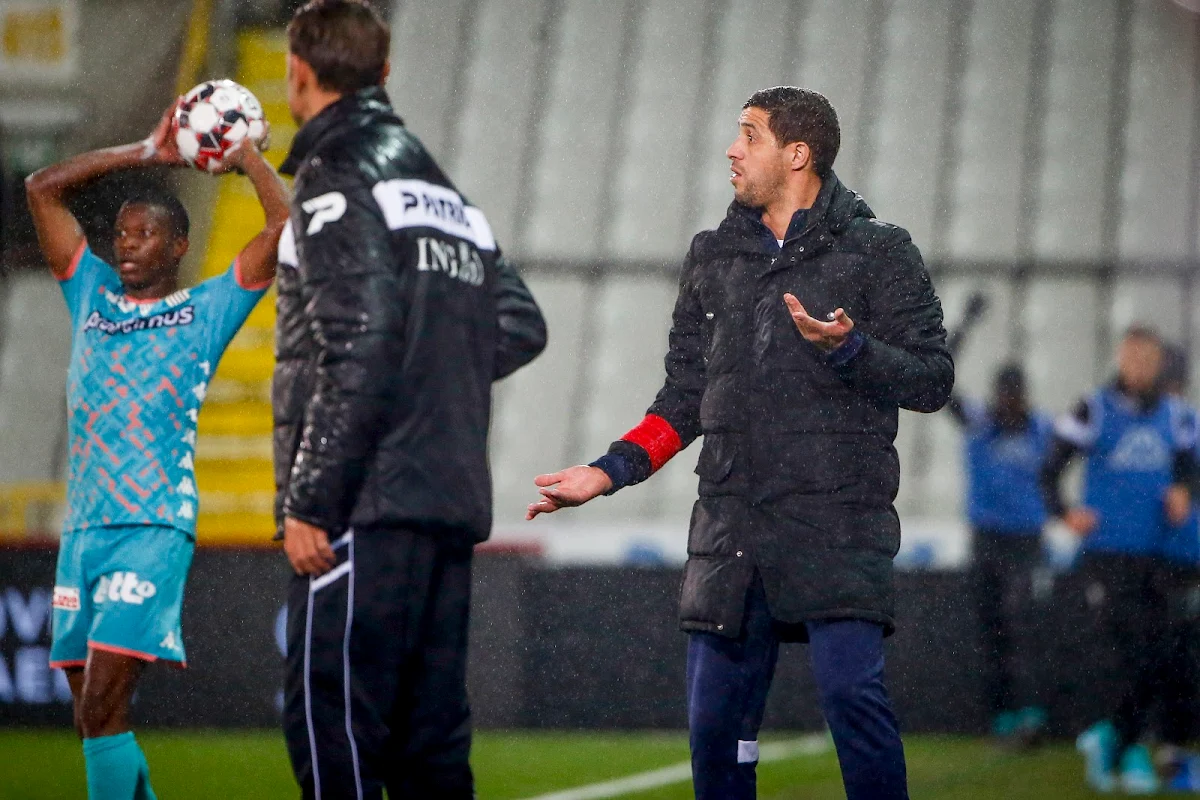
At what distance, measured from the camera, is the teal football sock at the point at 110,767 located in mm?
3701

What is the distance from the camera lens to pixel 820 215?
348cm

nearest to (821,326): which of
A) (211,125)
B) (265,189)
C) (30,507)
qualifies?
(265,189)

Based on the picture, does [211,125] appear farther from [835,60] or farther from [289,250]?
[835,60]

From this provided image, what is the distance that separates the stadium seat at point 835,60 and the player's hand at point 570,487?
32.4 feet

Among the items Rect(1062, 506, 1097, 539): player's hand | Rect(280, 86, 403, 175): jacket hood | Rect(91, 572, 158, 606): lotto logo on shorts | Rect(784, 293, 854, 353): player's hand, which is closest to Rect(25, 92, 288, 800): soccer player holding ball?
Rect(91, 572, 158, 606): lotto logo on shorts

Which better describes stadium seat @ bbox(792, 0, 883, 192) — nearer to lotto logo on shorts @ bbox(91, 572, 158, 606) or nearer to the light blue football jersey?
the light blue football jersey

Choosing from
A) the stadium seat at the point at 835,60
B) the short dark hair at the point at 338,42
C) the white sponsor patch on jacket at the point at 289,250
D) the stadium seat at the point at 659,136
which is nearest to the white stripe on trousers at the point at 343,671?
the white sponsor patch on jacket at the point at 289,250

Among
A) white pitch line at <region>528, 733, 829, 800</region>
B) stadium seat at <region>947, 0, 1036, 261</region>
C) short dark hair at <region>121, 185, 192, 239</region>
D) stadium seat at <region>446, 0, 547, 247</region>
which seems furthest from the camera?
stadium seat at <region>446, 0, 547, 247</region>

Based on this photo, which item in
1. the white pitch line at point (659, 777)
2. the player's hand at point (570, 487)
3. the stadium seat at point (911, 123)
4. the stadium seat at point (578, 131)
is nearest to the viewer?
the player's hand at point (570, 487)

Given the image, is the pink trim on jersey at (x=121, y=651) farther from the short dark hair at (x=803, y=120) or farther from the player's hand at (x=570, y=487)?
the short dark hair at (x=803, y=120)

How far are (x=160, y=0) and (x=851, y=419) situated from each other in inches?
373

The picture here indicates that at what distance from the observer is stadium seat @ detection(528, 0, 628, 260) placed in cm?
1316

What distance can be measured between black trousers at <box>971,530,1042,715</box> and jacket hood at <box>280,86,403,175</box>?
4.84 metres

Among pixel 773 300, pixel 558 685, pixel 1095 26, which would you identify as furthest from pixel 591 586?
pixel 1095 26
